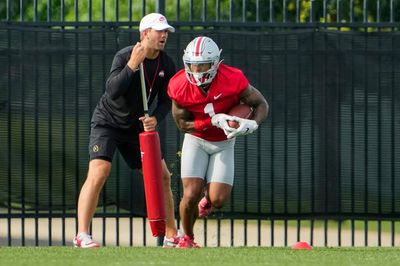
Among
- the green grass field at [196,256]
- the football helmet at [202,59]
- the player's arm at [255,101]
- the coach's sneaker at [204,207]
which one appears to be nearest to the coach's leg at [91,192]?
the green grass field at [196,256]

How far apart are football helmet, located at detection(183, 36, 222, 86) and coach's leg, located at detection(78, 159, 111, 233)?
1156 millimetres

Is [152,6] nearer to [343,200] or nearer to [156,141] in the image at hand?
[343,200]

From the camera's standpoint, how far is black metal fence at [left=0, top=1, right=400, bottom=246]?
42.1 feet

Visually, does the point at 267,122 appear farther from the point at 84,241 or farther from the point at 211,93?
the point at 84,241

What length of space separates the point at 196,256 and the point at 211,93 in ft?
5.00

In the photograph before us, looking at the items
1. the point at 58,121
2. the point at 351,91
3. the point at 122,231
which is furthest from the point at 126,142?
the point at 122,231

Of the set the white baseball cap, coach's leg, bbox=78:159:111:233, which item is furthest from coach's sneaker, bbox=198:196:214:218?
the white baseball cap

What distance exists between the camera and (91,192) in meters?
11.5

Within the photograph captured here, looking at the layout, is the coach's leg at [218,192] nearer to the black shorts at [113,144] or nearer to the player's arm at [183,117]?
the player's arm at [183,117]

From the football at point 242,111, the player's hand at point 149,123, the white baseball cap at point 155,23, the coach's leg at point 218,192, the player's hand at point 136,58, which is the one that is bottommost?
the coach's leg at point 218,192

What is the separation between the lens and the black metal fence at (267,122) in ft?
42.1

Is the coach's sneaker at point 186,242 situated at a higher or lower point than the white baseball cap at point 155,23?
lower

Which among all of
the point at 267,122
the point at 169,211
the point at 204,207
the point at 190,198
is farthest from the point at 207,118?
the point at 267,122

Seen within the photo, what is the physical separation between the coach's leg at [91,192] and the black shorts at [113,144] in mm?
80
